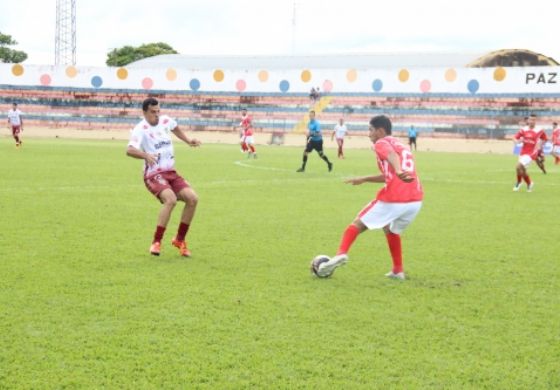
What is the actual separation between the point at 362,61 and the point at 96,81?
2097 centimetres

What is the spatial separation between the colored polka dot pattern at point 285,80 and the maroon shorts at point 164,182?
40251 mm

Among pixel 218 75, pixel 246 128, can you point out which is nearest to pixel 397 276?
pixel 246 128

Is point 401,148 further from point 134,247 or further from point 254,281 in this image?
point 134,247

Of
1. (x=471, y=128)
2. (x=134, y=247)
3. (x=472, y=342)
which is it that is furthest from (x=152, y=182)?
(x=471, y=128)

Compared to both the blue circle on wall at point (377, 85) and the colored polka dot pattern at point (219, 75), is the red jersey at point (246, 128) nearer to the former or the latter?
the blue circle on wall at point (377, 85)

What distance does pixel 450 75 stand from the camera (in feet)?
153

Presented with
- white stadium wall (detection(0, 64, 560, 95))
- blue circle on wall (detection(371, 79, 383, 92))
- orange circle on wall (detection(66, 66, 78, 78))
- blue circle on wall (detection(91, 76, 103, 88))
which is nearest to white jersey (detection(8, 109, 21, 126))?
white stadium wall (detection(0, 64, 560, 95))

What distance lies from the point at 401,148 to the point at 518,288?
173 centimetres

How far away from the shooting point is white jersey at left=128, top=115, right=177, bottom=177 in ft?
27.5

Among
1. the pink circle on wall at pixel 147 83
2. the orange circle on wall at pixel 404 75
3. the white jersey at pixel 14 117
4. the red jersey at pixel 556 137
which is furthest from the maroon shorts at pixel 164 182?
the pink circle on wall at pixel 147 83

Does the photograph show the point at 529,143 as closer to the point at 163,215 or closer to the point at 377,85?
the point at 163,215

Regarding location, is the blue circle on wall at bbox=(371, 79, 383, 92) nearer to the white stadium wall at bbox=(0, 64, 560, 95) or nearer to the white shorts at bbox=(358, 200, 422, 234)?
the white stadium wall at bbox=(0, 64, 560, 95)

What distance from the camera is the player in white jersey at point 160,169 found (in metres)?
8.29

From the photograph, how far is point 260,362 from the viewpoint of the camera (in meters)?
4.61
